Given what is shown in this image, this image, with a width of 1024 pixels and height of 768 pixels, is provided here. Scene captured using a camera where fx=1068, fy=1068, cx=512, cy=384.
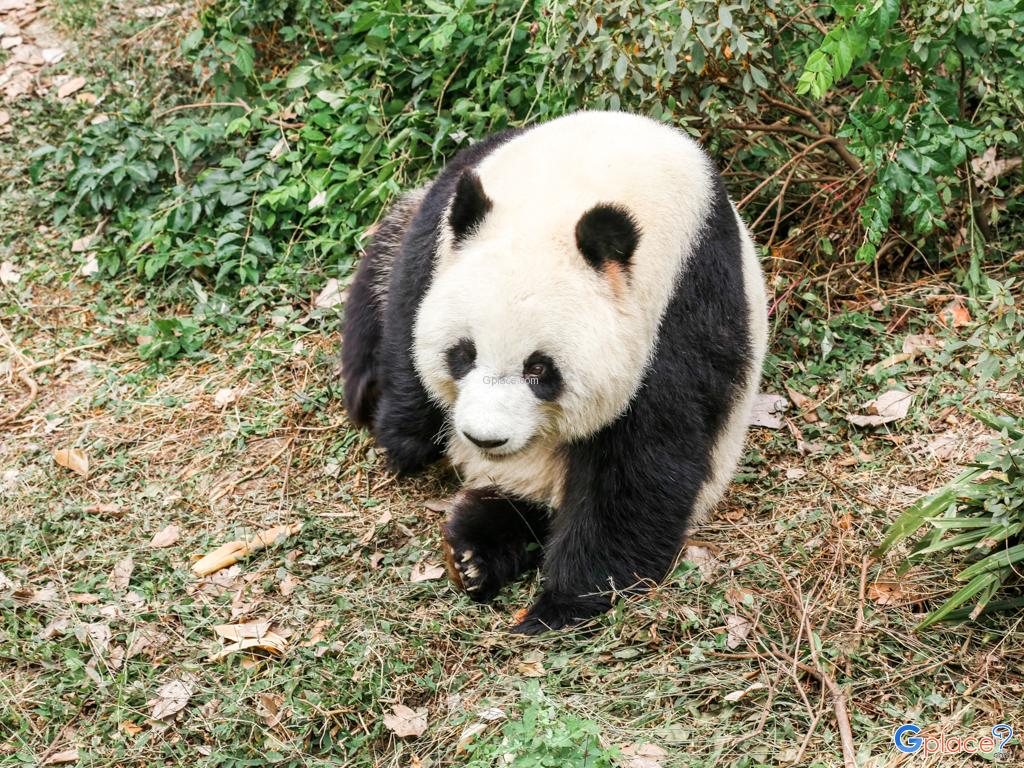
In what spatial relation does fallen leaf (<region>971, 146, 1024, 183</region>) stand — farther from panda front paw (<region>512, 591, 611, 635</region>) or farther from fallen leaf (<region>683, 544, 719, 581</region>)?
panda front paw (<region>512, 591, 611, 635</region>)

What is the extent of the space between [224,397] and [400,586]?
5.28 feet

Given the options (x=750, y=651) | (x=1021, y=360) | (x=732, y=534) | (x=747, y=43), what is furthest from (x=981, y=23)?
(x=750, y=651)

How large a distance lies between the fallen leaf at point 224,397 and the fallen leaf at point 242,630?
4.92ft

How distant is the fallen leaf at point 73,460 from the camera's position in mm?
4793

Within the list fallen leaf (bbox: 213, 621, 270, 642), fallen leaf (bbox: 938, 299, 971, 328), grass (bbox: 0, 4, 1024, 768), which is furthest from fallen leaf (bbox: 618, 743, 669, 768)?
fallen leaf (bbox: 938, 299, 971, 328)

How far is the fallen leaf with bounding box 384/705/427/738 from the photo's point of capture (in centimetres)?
345

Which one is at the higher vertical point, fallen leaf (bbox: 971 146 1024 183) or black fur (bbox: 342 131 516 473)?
fallen leaf (bbox: 971 146 1024 183)

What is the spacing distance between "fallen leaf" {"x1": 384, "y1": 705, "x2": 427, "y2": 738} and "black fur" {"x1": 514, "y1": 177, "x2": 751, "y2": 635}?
0.57m

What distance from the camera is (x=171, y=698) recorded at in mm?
3568

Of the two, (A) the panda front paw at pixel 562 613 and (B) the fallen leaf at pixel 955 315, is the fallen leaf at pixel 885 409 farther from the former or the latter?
(A) the panda front paw at pixel 562 613

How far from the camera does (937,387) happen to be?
4734 mm

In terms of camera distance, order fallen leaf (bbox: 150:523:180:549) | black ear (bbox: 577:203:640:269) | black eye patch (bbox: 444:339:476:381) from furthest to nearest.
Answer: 1. fallen leaf (bbox: 150:523:180:549)
2. black eye patch (bbox: 444:339:476:381)
3. black ear (bbox: 577:203:640:269)

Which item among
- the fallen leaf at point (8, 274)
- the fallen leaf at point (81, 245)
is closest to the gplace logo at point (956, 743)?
the fallen leaf at point (81, 245)

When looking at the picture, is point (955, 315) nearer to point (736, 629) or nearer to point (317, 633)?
point (736, 629)
